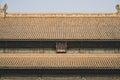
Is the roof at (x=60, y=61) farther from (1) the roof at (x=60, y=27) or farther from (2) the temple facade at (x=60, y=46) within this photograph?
(1) the roof at (x=60, y=27)

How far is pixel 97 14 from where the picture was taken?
2242 cm

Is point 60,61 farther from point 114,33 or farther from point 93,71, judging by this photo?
point 114,33

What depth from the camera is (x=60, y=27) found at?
20.7 metres

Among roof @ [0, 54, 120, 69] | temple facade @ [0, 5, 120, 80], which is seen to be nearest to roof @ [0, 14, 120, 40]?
temple facade @ [0, 5, 120, 80]

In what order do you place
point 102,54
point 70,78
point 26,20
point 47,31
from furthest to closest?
point 26,20
point 47,31
point 102,54
point 70,78

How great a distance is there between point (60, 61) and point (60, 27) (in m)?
4.15

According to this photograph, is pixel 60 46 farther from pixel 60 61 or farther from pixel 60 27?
pixel 60 27

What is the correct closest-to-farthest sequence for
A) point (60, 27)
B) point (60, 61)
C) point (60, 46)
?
point (60, 61)
point (60, 46)
point (60, 27)

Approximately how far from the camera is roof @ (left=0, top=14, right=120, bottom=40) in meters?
19.1

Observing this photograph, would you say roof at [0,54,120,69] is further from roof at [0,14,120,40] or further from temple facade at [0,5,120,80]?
roof at [0,14,120,40]

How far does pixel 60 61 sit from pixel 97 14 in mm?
7328

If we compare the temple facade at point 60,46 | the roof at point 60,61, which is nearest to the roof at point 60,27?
the temple facade at point 60,46

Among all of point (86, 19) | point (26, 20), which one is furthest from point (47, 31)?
point (86, 19)

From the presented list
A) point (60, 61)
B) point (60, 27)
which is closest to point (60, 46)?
point (60, 61)
